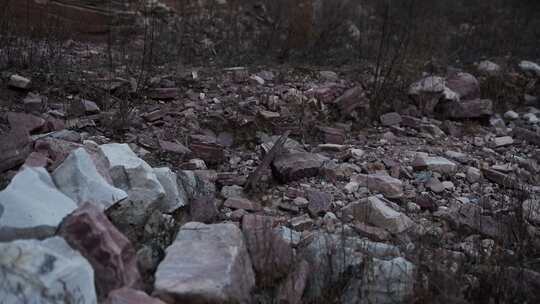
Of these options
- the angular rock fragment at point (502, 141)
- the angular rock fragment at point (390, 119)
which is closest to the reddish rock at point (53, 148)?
the angular rock fragment at point (390, 119)

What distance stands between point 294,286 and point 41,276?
3.21ft

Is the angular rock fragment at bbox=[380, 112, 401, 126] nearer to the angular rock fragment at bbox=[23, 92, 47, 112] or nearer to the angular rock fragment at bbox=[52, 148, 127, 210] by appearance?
the angular rock fragment at bbox=[23, 92, 47, 112]

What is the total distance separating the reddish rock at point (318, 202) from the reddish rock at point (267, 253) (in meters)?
0.69

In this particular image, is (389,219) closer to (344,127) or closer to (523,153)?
(344,127)

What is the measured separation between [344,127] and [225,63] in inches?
63.2

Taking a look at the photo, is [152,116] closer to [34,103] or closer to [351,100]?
[34,103]

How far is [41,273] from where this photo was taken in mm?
1889

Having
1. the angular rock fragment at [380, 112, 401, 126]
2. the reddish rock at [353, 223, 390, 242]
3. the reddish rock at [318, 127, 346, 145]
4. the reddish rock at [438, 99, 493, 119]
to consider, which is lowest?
the reddish rock at [353, 223, 390, 242]

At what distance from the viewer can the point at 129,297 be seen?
1.98 m

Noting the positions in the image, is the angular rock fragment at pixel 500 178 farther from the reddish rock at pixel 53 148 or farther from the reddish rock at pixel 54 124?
the reddish rock at pixel 54 124

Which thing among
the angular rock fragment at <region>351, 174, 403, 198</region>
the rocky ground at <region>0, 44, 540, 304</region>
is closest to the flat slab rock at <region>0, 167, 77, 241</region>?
the rocky ground at <region>0, 44, 540, 304</region>

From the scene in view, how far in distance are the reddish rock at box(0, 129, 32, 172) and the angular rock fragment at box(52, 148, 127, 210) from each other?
0.41 metres

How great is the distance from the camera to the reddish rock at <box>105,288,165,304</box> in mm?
1954

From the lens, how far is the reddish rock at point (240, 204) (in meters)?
3.09
